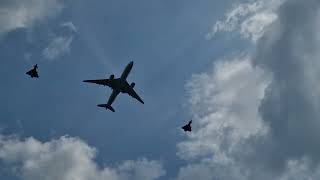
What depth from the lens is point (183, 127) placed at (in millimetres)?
187125

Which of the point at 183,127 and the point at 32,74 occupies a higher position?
the point at 32,74

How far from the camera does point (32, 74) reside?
19650 cm

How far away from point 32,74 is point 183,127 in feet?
192
